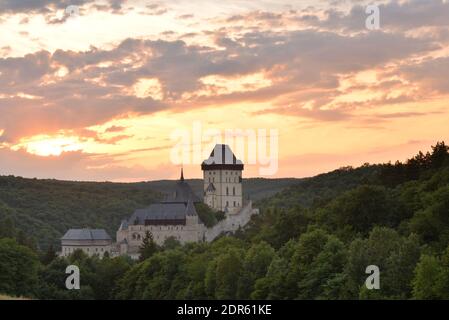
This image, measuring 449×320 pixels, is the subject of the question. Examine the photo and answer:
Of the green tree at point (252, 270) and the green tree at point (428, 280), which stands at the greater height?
the green tree at point (252, 270)

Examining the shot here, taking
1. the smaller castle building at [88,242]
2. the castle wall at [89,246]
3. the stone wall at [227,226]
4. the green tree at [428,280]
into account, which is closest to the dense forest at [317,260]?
the green tree at [428,280]

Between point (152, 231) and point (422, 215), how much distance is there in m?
108

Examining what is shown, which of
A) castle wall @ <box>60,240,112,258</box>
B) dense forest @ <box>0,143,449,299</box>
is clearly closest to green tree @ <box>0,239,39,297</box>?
dense forest @ <box>0,143,449,299</box>

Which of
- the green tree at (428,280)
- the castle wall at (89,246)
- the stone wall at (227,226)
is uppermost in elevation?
the stone wall at (227,226)

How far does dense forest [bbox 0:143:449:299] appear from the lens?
209 ft

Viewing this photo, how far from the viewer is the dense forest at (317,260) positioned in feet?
209

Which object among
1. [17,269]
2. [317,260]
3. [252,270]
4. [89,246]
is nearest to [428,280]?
[317,260]

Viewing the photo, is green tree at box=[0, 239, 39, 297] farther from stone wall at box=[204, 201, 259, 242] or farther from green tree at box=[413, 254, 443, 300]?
stone wall at box=[204, 201, 259, 242]

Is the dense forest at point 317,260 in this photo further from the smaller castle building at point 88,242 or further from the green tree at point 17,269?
the smaller castle building at point 88,242

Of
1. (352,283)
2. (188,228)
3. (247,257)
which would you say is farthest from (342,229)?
(188,228)

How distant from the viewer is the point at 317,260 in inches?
2803
